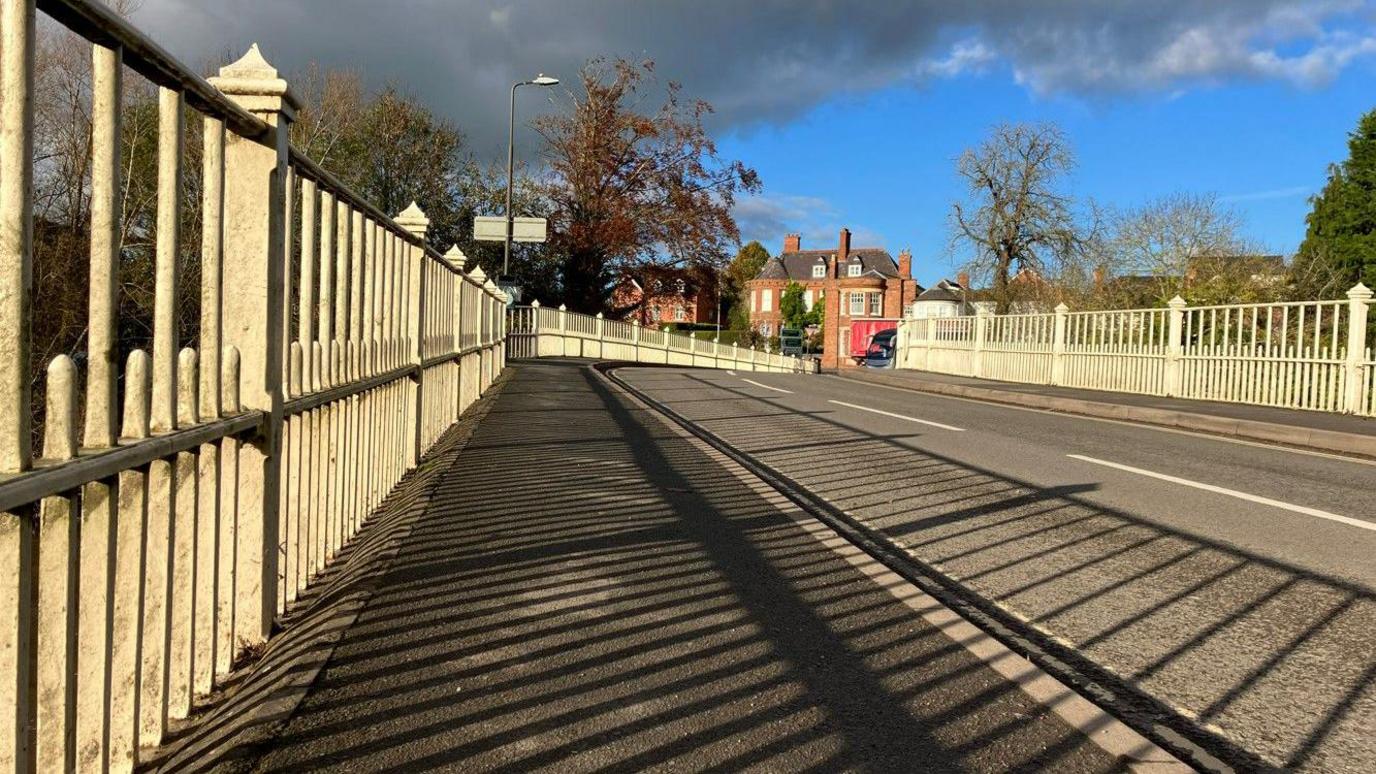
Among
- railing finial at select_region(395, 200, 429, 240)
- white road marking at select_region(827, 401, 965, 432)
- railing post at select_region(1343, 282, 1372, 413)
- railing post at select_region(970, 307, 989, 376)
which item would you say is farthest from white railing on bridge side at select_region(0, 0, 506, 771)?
railing post at select_region(970, 307, 989, 376)

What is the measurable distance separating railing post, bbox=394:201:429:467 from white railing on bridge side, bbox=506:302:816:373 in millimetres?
19269

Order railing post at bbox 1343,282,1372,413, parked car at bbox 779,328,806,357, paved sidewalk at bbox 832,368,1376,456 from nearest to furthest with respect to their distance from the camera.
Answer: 1. paved sidewalk at bbox 832,368,1376,456
2. railing post at bbox 1343,282,1372,413
3. parked car at bbox 779,328,806,357

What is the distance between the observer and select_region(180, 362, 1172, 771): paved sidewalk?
2684mm

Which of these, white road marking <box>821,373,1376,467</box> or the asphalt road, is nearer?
the asphalt road

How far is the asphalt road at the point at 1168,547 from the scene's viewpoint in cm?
328

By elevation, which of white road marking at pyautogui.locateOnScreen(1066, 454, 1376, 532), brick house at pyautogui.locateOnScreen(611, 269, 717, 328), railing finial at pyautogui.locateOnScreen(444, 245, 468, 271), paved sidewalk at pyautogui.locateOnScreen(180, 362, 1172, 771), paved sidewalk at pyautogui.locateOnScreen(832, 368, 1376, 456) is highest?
brick house at pyautogui.locateOnScreen(611, 269, 717, 328)

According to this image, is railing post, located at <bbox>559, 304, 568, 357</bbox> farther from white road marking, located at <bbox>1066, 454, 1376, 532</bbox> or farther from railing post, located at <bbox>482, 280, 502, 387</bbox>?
white road marking, located at <bbox>1066, 454, 1376, 532</bbox>

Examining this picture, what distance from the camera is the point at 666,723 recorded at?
287 cm

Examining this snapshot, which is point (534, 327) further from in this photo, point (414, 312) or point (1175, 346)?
point (414, 312)

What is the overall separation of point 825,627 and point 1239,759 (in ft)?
5.10

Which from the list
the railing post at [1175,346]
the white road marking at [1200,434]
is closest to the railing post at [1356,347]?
the white road marking at [1200,434]

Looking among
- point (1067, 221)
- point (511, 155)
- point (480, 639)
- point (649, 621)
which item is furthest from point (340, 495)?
point (1067, 221)

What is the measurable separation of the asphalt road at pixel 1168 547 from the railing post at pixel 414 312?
3.23 metres

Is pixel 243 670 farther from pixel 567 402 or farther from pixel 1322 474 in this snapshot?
pixel 567 402
